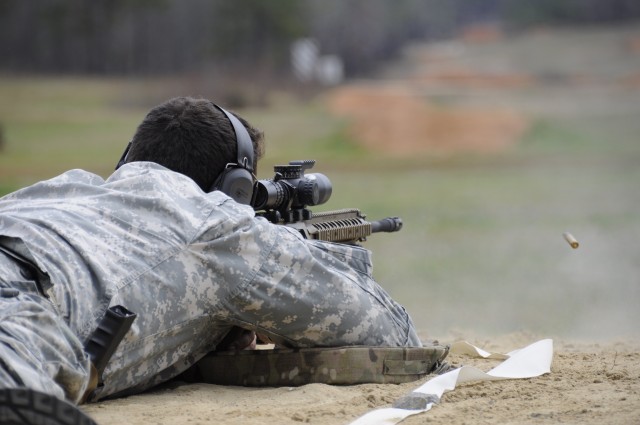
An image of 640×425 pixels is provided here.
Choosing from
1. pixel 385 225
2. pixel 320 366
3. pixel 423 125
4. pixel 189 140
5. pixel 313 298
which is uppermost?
pixel 423 125

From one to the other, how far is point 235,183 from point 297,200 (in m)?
0.54

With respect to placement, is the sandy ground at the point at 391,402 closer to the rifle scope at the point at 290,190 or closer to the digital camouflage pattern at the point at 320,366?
the digital camouflage pattern at the point at 320,366

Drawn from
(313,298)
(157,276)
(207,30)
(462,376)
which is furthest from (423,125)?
(157,276)

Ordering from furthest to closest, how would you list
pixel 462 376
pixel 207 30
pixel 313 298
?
pixel 207 30 → pixel 462 376 → pixel 313 298

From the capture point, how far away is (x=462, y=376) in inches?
155

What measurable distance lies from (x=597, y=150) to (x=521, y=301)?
15095 millimetres

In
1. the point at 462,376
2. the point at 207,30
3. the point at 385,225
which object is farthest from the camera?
the point at 207,30

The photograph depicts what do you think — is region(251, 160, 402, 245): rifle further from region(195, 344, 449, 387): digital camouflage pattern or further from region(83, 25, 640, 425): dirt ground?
region(83, 25, 640, 425): dirt ground

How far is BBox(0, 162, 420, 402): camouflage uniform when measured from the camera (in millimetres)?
3133

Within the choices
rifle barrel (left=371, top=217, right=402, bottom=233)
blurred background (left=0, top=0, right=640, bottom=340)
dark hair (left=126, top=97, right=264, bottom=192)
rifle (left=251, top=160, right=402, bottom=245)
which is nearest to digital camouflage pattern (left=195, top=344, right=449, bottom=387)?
rifle (left=251, top=160, right=402, bottom=245)

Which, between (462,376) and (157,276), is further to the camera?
(462,376)

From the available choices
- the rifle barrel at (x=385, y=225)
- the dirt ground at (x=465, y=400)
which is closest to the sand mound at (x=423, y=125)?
the rifle barrel at (x=385, y=225)

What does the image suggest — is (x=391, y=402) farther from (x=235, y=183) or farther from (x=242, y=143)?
(x=242, y=143)

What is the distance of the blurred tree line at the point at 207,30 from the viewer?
28094mm
